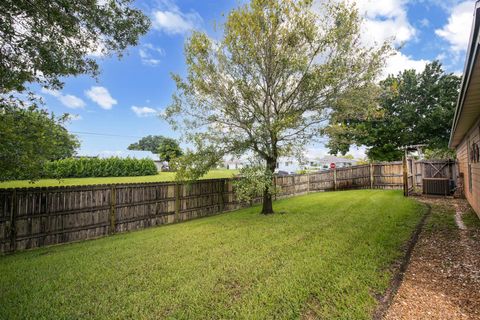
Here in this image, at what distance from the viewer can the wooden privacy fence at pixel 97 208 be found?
18.1 ft

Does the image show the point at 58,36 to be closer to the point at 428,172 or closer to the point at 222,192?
the point at 222,192

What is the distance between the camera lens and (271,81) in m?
8.54

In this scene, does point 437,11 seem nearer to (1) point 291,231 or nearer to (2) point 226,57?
(2) point 226,57

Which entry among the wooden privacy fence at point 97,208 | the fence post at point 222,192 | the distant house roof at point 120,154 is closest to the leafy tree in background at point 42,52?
the wooden privacy fence at point 97,208

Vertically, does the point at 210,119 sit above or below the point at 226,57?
below

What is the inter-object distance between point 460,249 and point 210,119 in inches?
293

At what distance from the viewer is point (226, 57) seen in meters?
8.42

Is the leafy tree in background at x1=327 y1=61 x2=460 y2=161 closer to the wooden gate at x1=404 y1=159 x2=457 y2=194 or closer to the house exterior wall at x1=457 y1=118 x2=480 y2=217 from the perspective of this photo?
the wooden gate at x1=404 y1=159 x2=457 y2=194

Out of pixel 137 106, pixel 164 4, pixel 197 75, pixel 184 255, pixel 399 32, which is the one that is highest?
pixel 137 106

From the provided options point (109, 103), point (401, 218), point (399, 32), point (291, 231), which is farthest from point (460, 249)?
point (109, 103)

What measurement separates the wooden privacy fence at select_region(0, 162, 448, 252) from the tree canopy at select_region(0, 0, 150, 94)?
2572 mm

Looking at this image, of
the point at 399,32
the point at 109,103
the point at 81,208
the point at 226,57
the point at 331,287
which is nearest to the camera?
the point at 331,287

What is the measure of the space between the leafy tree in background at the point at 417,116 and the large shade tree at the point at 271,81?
44.3ft

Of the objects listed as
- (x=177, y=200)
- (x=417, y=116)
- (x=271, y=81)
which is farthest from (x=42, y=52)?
(x=417, y=116)
